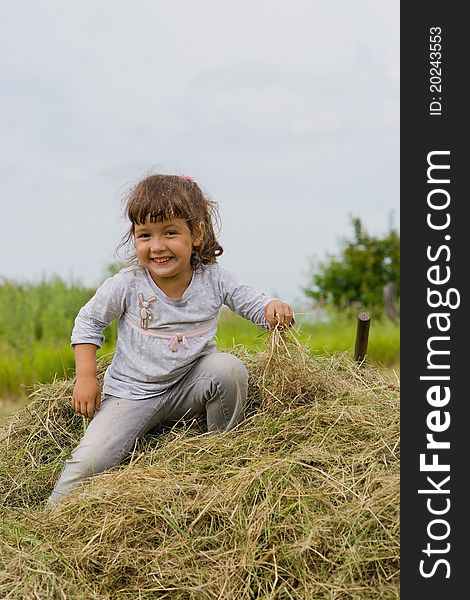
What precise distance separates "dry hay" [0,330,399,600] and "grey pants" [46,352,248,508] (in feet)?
0.25

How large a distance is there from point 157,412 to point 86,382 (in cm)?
32

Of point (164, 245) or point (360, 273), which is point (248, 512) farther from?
point (360, 273)

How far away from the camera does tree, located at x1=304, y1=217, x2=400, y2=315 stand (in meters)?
11.2

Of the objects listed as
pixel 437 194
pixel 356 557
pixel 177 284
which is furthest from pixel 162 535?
pixel 437 194

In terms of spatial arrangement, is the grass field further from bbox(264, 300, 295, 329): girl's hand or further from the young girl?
bbox(264, 300, 295, 329): girl's hand

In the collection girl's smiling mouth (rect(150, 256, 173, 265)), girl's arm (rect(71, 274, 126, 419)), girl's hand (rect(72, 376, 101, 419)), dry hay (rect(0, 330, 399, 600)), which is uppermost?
A: girl's smiling mouth (rect(150, 256, 173, 265))

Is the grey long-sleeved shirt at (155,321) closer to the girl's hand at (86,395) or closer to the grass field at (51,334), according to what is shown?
the girl's hand at (86,395)

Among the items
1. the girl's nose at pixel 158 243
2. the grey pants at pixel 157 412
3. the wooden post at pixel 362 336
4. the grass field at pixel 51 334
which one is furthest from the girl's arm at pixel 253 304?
the grass field at pixel 51 334

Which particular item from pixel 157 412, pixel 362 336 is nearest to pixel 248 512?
pixel 157 412

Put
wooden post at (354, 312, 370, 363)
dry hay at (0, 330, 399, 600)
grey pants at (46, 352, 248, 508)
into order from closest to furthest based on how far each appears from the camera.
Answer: dry hay at (0, 330, 399, 600)
grey pants at (46, 352, 248, 508)
wooden post at (354, 312, 370, 363)

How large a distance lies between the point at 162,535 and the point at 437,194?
144 cm

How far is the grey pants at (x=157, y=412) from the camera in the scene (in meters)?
3.44

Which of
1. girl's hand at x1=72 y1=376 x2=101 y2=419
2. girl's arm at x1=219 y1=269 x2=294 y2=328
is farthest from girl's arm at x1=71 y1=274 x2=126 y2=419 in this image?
girl's arm at x1=219 y1=269 x2=294 y2=328

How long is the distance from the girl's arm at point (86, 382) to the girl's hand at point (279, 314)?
0.74 metres
